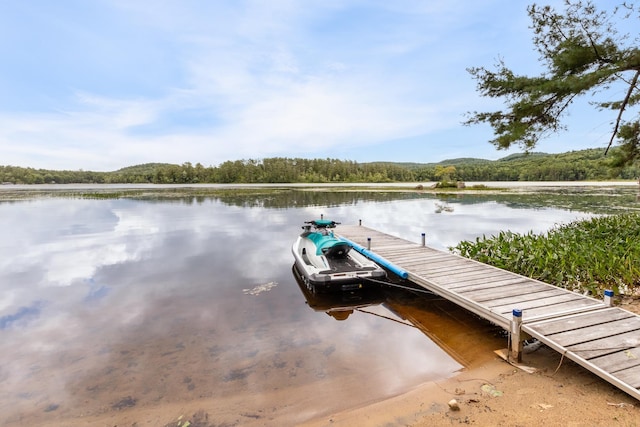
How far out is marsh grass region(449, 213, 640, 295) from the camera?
672 cm

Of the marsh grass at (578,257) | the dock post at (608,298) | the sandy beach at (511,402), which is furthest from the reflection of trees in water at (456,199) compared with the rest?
the sandy beach at (511,402)

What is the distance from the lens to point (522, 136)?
10094 mm

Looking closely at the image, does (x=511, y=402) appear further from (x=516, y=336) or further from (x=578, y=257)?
(x=578, y=257)

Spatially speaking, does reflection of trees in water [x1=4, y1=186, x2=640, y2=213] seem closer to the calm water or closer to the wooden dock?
the calm water

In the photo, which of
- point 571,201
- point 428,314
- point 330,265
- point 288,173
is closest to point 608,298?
point 428,314

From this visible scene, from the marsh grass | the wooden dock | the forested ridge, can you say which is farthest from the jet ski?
the forested ridge

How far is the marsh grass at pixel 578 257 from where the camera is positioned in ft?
22.1

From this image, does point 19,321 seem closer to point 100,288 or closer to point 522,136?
point 100,288

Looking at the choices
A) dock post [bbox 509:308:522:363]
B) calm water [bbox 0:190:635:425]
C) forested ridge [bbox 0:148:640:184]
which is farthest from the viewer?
forested ridge [bbox 0:148:640:184]

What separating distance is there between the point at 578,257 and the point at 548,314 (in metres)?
3.60

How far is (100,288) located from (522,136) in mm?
12562

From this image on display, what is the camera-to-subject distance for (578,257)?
297 inches

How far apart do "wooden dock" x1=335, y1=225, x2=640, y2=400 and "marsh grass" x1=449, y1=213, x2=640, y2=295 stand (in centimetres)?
83

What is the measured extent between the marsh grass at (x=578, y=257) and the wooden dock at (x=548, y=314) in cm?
83
